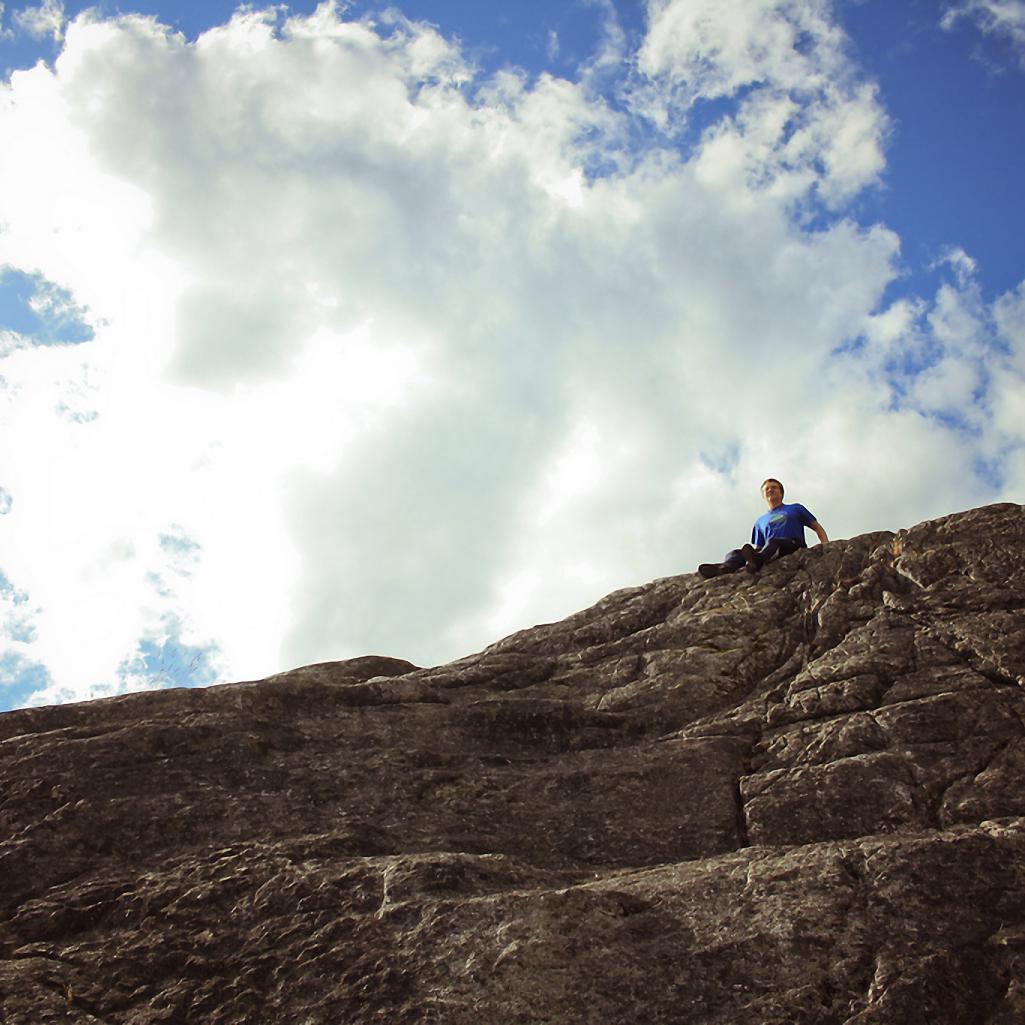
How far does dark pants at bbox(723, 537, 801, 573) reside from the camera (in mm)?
17312

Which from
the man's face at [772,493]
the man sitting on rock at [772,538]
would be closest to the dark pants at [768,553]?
the man sitting on rock at [772,538]

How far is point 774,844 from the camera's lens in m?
11.5

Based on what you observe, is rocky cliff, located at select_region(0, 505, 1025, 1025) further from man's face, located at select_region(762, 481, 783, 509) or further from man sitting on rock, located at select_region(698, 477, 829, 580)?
man's face, located at select_region(762, 481, 783, 509)

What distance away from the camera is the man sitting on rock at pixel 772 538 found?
56.8 ft

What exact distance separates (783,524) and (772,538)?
0.56 metres

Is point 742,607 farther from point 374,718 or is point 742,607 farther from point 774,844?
point 374,718

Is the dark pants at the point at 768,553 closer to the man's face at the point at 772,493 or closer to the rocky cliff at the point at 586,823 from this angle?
the rocky cliff at the point at 586,823

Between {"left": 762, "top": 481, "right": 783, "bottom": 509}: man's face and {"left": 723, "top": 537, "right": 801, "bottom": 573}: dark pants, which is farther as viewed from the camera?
{"left": 762, "top": 481, "right": 783, "bottom": 509}: man's face

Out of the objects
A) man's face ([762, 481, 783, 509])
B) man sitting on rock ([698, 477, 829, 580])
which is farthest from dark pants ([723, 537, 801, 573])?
man's face ([762, 481, 783, 509])

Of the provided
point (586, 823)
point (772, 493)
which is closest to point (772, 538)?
point (772, 493)

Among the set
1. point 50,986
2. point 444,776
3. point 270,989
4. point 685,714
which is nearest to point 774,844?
point 685,714

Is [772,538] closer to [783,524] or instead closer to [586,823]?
[783,524]

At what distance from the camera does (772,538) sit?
17594 mm

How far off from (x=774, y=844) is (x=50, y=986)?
7.82 metres
